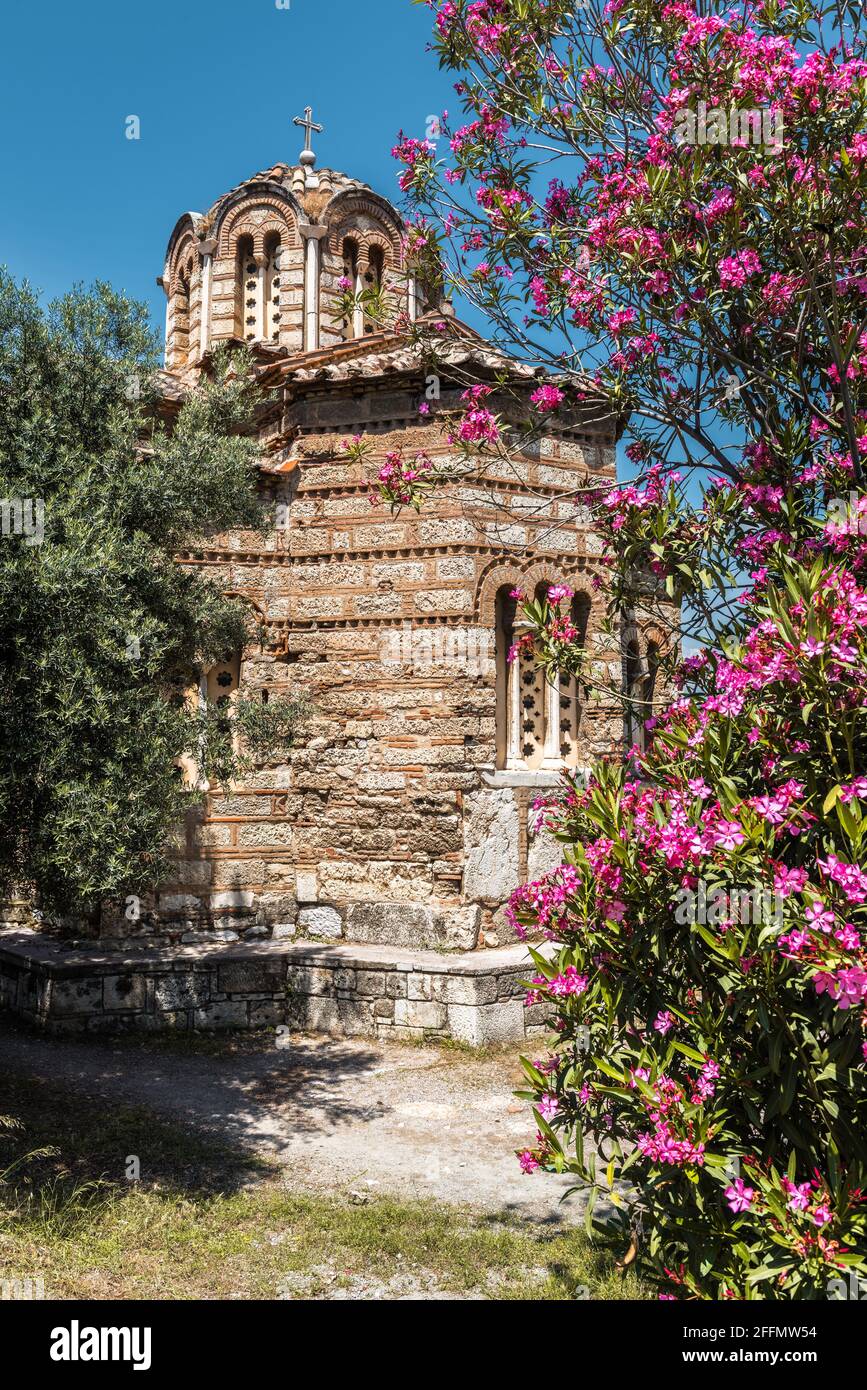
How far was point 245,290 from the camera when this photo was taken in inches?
691

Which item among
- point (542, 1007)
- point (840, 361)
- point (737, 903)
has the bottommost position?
point (542, 1007)

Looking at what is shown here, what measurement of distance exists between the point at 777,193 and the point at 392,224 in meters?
14.5

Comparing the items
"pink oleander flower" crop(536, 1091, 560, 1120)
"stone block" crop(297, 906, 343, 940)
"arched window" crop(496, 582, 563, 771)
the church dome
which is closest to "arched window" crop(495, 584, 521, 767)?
"arched window" crop(496, 582, 563, 771)

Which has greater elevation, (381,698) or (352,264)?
(352,264)

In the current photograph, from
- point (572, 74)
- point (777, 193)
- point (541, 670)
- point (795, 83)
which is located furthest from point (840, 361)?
point (541, 670)

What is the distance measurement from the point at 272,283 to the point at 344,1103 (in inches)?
549

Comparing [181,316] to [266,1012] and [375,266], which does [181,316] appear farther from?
[266,1012]

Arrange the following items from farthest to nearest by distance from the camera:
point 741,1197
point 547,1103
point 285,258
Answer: point 285,258 < point 547,1103 < point 741,1197

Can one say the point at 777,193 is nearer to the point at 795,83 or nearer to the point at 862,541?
the point at 795,83

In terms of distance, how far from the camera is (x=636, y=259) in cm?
550

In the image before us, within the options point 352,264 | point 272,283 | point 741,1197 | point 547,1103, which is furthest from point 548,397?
point 352,264

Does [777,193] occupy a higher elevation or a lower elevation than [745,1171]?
higher

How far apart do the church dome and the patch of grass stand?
13089 millimetres
